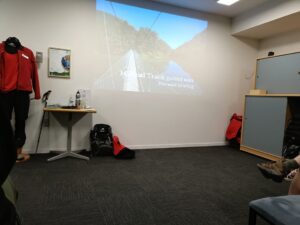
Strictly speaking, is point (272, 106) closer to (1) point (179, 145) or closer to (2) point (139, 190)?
(1) point (179, 145)

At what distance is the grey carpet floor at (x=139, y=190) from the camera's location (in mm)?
1931

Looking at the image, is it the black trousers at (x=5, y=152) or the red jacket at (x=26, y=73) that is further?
the red jacket at (x=26, y=73)

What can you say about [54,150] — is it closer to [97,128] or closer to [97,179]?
[97,128]

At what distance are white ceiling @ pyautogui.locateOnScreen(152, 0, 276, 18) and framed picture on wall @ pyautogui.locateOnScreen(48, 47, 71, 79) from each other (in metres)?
1.93

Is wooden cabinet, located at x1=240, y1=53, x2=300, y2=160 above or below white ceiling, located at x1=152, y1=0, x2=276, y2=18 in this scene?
below

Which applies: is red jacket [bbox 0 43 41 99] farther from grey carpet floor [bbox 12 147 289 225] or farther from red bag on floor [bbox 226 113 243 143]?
red bag on floor [bbox 226 113 243 143]

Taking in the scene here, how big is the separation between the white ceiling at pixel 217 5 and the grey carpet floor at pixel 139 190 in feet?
8.95

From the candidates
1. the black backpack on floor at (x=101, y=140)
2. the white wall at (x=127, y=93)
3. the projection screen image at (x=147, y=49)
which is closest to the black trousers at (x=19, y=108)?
the white wall at (x=127, y=93)

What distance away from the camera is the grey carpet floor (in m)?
1.93

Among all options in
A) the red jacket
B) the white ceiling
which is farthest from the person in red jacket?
the white ceiling

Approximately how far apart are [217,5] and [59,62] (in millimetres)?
2933

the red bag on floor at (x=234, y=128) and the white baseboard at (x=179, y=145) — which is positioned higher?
the red bag on floor at (x=234, y=128)

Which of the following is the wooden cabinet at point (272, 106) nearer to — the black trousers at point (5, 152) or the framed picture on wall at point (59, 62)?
the framed picture on wall at point (59, 62)

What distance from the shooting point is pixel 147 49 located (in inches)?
165
